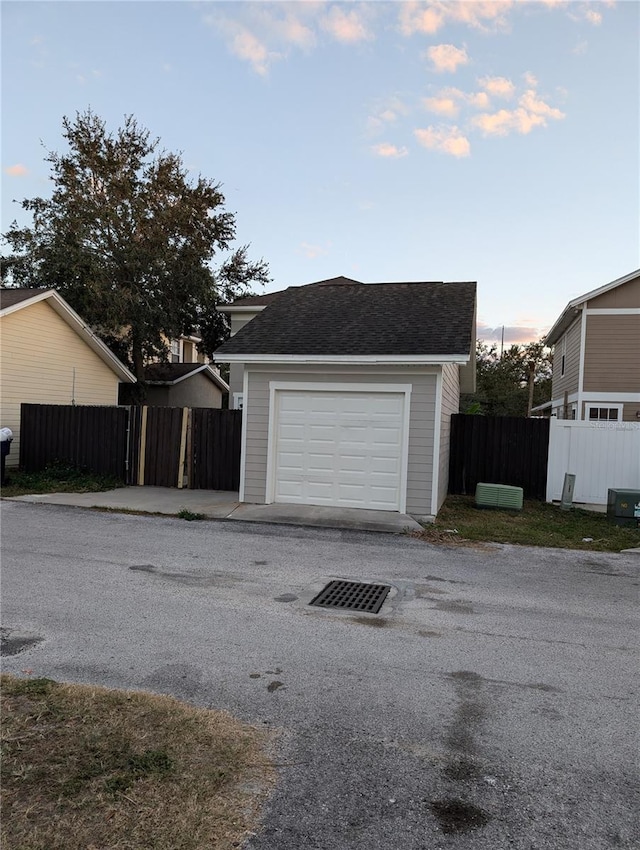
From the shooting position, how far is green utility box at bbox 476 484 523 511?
1098cm

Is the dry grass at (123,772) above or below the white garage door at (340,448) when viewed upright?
below

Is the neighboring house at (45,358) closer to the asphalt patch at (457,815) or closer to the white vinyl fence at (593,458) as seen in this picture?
the white vinyl fence at (593,458)

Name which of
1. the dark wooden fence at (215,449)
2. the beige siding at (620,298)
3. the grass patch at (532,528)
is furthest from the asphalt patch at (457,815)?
the beige siding at (620,298)

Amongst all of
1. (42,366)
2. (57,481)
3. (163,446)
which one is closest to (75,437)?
(57,481)

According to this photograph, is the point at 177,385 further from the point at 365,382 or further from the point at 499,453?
the point at 365,382

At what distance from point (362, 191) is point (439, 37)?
4.63 meters

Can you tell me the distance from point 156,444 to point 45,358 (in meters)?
5.68

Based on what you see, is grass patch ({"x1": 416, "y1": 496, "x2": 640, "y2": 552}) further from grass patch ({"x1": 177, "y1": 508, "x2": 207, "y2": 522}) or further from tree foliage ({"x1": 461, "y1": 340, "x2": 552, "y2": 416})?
tree foliage ({"x1": 461, "y1": 340, "x2": 552, "y2": 416})

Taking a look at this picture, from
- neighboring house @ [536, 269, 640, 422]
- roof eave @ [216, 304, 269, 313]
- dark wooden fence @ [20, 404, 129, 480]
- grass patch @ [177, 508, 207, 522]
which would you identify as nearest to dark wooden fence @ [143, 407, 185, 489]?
dark wooden fence @ [20, 404, 129, 480]

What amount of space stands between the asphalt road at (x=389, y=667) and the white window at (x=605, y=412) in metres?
9.85

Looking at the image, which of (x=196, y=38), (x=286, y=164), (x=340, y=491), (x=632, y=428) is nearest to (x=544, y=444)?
(x=632, y=428)

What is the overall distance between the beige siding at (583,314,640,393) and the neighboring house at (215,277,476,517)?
7206 millimetres

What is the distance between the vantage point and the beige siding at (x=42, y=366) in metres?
14.5

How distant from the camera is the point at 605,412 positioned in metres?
16.3
